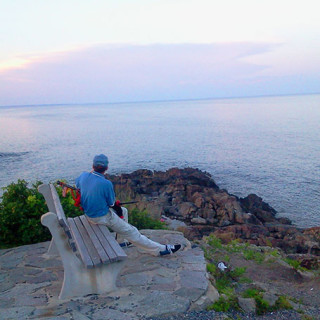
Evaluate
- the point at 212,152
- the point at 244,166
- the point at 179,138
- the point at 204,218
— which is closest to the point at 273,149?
the point at 212,152

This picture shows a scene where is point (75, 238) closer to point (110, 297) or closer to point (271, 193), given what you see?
point (110, 297)

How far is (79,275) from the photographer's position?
485cm

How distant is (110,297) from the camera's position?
16.0 ft

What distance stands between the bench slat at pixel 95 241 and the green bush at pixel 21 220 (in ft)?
5.58

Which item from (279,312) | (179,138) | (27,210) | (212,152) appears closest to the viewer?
Answer: (279,312)

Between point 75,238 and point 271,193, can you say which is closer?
point 75,238

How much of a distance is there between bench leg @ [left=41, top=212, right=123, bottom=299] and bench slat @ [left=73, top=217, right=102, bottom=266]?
Result: 15cm

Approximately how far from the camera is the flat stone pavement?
14.8 ft

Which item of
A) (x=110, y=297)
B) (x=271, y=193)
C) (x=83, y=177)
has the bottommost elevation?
(x=271, y=193)

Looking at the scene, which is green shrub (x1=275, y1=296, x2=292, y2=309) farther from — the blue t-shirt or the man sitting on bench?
the blue t-shirt

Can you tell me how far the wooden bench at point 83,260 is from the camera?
4648 mm

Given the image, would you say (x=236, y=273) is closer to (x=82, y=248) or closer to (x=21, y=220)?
(x=82, y=248)

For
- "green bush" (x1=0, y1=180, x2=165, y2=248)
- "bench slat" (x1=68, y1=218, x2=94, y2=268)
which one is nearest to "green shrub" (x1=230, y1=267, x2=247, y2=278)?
"bench slat" (x1=68, y1=218, x2=94, y2=268)

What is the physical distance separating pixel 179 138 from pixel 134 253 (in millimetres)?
48553
